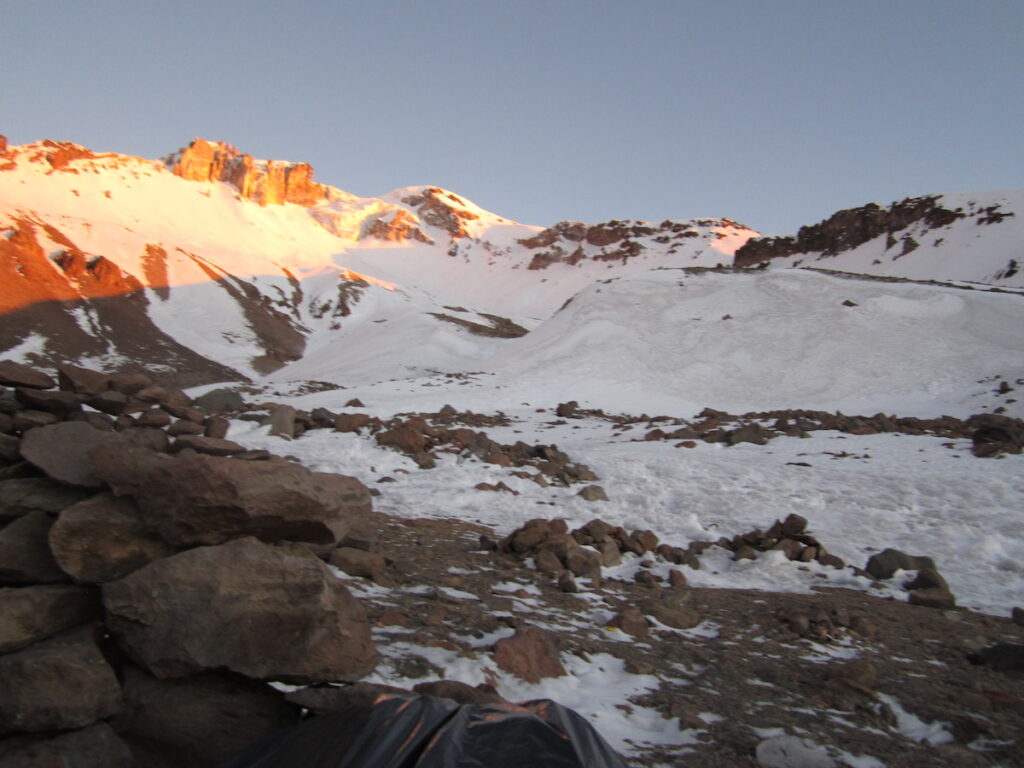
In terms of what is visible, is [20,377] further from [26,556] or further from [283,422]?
[283,422]

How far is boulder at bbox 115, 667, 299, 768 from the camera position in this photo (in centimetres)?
277

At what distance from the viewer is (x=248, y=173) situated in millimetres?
131000

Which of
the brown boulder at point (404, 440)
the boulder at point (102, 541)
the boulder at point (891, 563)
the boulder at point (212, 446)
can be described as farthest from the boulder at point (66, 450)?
the brown boulder at point (404, 440)

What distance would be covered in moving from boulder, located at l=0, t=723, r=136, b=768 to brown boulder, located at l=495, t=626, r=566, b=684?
7.12ft

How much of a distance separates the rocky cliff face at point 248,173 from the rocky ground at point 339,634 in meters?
143

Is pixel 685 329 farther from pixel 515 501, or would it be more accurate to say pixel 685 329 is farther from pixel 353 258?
pixel 353 258

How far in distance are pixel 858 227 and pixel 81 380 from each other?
8292 cm

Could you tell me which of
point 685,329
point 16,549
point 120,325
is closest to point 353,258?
point 120,325

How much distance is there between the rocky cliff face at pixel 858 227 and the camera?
6425 cm

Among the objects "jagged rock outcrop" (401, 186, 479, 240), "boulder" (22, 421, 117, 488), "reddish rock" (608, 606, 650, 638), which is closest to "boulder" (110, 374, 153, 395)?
"boulder" (22, 421, 117, 488)

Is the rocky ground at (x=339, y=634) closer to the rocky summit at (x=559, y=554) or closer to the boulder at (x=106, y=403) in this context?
the rocky summit at (x=559, y=554)

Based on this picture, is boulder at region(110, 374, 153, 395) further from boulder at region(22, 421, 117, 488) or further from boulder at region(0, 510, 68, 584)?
boulder at region(0, 510, 68, 584)

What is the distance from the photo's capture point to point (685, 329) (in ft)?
96.3

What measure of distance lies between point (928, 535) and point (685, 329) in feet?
73.2
